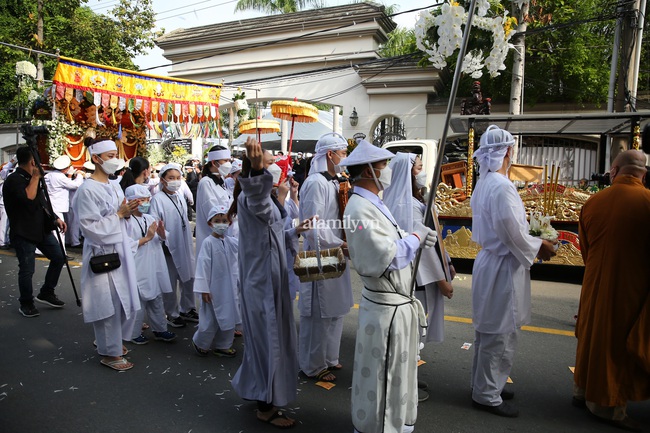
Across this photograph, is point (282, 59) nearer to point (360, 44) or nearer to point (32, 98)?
point (360, 44)

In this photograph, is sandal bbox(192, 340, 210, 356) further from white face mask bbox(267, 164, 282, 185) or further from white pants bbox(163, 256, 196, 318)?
white face mask bbox(267, 164, 282, 185)

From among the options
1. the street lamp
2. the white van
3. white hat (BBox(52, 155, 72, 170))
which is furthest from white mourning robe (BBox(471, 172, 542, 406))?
the street lamp

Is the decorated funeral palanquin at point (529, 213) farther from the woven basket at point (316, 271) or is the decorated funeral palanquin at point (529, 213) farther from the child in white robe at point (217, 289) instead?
the woven basket at point (316, 271)

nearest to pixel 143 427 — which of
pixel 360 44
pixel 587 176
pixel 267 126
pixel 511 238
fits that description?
pixel 511 238

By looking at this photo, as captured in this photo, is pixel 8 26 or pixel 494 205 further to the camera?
pixel 8 26

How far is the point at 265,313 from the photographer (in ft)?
11.0

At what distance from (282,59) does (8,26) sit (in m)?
13.0

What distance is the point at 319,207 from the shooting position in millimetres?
4230

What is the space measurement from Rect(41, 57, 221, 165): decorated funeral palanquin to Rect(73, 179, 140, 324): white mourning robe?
257 inches

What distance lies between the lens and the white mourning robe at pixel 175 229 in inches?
218

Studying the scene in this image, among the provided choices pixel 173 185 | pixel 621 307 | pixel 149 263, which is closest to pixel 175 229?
pixel 173 185

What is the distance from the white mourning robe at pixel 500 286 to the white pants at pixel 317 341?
3.91ft

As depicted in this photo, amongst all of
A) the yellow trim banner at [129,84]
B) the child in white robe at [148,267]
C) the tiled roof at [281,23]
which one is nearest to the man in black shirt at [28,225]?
the child in white robe at [148,267]

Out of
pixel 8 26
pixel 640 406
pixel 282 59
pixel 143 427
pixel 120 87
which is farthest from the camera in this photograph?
pixel 8 26
